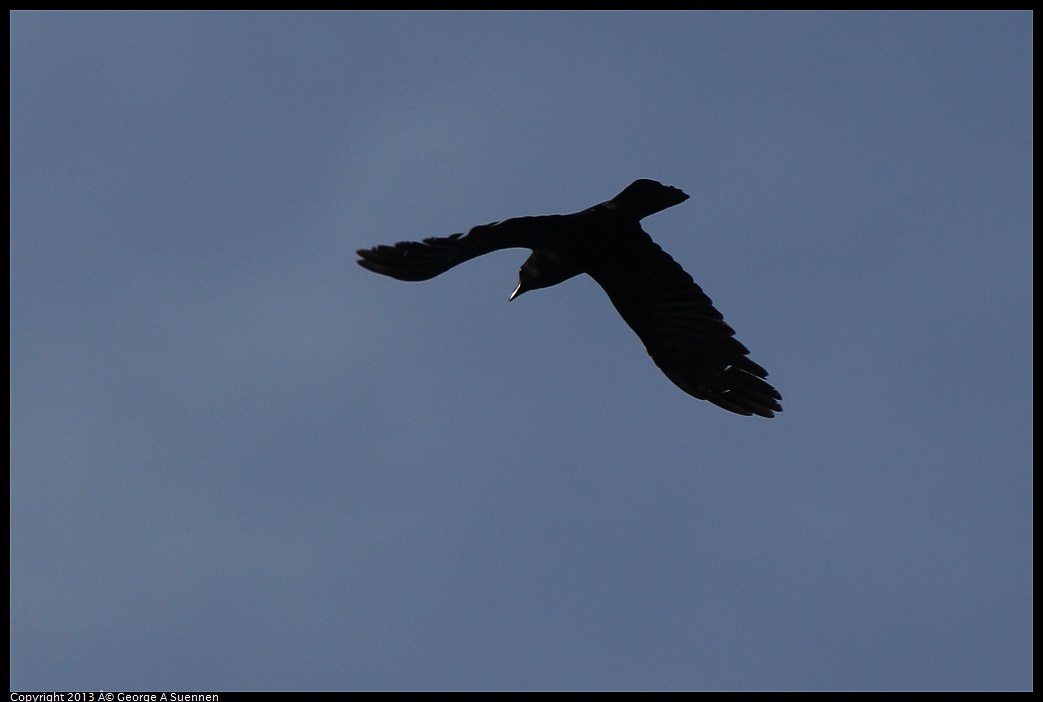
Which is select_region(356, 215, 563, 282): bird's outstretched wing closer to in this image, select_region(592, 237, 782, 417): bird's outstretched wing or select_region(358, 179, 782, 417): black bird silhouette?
select_region(358, 179, 782, 417): black bird silhouette

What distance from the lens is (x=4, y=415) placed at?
1182 centimetres

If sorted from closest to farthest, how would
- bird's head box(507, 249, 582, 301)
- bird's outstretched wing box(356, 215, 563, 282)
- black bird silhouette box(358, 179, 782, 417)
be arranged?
1. bird's outstretched wing box(356, 215, 563, 282)
2. black bird silhouette box(358, 179, 782, 417)
3. bird's head box(507, 249, 582, 301)

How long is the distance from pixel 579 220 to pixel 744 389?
8.37 ft

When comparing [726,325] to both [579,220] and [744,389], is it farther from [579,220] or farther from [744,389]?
[579,220]

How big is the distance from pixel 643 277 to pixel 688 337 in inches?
31.3

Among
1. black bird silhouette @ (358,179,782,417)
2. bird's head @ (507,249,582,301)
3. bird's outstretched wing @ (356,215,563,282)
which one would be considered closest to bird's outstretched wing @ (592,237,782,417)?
black bird silhouette @ (358,179,782,417)

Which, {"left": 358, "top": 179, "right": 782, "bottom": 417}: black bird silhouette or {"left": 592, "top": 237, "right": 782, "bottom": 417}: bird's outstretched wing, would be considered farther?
→ {"left": 592, "top": 237, "right": 782, "bottom": 417}: bird's outstretched wing

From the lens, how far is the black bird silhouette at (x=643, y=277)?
9.79m

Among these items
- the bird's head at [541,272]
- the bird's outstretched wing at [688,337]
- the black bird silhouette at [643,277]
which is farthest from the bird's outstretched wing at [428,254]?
the bird's outstretched wing at [688,337]

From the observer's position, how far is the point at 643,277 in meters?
11.0

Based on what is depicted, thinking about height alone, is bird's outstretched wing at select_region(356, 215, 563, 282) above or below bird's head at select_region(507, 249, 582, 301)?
below

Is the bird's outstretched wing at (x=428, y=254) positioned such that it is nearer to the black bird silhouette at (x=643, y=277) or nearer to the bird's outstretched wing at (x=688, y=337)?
the black bird silhouette at (x=643, y=277)

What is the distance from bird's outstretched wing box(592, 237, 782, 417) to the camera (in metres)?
11.1
